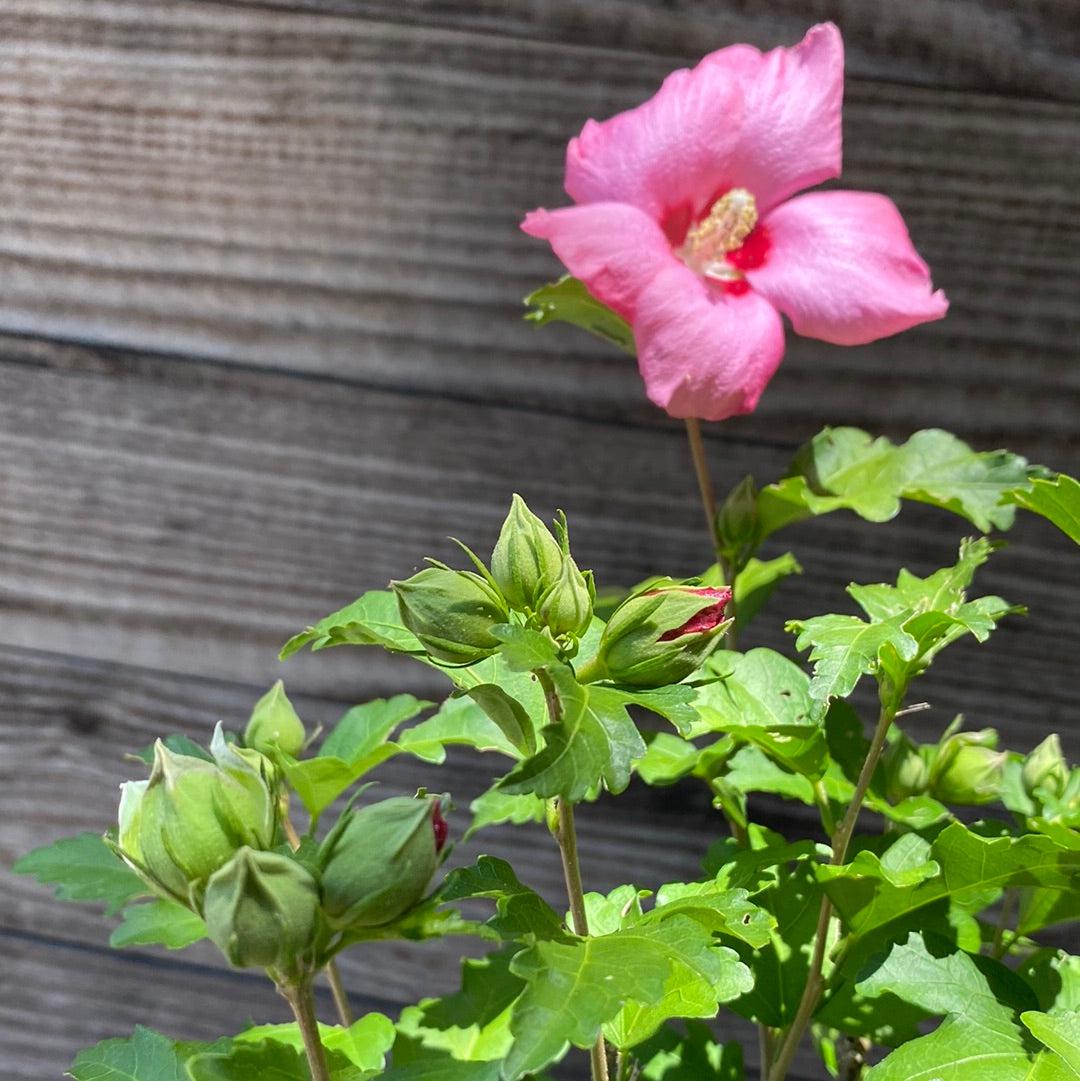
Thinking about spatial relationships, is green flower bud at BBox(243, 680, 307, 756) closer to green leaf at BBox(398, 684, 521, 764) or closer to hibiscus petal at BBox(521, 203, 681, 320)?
green leaf at BBox(398, 684, 521, 764)

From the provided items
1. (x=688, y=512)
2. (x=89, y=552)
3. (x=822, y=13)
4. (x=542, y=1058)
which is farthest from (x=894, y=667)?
(x=89, y=552)

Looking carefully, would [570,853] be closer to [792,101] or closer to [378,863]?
[378,863]

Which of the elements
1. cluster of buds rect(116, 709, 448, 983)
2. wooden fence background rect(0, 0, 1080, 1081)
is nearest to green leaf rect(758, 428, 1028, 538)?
wooden fence background rect(0, 0, 1080, 1081)

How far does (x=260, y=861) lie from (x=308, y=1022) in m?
0.07

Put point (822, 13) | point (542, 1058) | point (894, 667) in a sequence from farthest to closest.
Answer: point (822, 13) → point (894, 667) → point (542, 1058)

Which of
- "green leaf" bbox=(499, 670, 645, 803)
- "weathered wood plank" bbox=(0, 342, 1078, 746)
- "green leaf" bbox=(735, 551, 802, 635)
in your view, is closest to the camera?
"green leaf" bbox=(499, 670, 645, 803)

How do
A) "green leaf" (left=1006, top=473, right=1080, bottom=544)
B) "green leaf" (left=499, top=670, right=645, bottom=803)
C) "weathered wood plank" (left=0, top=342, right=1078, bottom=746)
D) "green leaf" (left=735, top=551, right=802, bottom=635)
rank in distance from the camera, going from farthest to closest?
"weathered wood plank" (left=0, top=342, right=1078, bottom=746) < "green leaf" (left=735, top=551, right=802, bottom=635) < "green leaf" (left=1006, top=473, right=1080, bottom=544) < "green leaf" (left=499, top=670, right=645, bottom=803)

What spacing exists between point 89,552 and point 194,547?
0.08 metres

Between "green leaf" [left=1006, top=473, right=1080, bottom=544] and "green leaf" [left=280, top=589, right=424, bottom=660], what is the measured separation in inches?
9.7

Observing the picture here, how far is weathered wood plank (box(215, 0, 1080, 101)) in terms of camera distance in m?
0.64

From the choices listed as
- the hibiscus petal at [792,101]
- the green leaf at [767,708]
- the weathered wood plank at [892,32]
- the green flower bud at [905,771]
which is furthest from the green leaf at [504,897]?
the weathered wood plank at [892,32]

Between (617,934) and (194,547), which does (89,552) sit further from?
(617,934)

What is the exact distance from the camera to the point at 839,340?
482mm

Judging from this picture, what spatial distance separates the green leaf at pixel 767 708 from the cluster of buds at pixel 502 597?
0.11 meters
